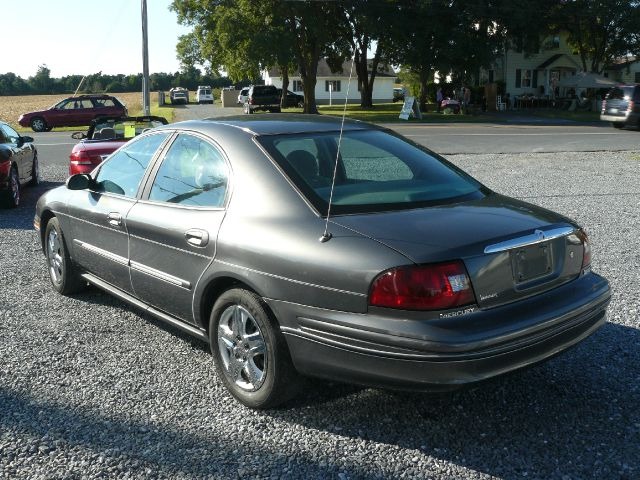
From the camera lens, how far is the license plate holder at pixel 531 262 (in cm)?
337

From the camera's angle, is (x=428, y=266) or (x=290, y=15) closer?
(x=428, y=266)

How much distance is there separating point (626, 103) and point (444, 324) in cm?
2813

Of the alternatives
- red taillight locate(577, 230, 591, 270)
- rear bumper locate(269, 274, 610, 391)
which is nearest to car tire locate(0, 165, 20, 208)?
rear bumper locate(269, 274, 610, 391)

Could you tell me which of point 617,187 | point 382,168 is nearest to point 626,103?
point 617,187

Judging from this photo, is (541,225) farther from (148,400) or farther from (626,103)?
(626,103)

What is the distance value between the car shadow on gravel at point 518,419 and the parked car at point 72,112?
2989 cm

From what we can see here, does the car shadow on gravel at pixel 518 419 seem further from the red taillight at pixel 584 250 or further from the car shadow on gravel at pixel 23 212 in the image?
the car shadow on gravel at pixel 23 212

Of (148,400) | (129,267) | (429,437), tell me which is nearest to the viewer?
(429,437)

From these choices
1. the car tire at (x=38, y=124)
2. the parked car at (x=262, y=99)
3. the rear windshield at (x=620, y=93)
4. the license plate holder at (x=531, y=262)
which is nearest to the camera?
the license plate holder at (x=531, y=262)

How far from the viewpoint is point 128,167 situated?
16.7ft

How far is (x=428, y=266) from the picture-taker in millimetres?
3150

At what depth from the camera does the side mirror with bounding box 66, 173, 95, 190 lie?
5.26 metres

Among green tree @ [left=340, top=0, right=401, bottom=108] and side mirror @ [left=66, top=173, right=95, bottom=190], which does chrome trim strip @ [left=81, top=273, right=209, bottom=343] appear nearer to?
side mirror @ [left=66, top=173, right=95, bottom=190]

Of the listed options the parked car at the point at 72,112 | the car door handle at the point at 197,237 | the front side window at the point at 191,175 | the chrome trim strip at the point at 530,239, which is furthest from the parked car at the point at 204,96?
the chrome trim strip at the point at 530,239
